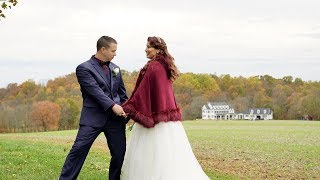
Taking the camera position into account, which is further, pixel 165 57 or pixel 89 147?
pixel 89 147

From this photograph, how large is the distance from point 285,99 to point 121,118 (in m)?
113

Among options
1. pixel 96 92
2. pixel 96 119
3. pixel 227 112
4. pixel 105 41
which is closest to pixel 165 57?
pixel 105 41

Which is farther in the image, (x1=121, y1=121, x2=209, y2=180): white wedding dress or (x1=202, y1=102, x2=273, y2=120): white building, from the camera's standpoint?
(x1=202, y1=102, x2=273, y2=120): white building

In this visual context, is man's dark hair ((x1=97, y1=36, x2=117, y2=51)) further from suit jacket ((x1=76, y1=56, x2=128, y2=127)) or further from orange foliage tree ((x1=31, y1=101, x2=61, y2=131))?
orange foliage tree ((x1=31, y1=101, x2=61, y2=131))

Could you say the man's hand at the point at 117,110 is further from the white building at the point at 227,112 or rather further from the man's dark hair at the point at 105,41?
the white building at the point at 227,112

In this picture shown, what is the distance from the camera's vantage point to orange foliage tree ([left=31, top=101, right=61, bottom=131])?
9394cm

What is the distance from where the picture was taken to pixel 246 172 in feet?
49.2

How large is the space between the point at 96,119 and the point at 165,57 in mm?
1459

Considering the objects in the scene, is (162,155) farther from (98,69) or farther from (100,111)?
(98,69)

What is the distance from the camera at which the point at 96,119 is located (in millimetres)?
7832

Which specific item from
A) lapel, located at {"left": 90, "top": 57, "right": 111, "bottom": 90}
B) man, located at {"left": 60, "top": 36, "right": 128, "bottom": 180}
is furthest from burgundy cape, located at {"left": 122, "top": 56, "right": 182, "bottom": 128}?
lapel, located at {"left": 90, "top": 57, "right": 111, "bottom": 90}

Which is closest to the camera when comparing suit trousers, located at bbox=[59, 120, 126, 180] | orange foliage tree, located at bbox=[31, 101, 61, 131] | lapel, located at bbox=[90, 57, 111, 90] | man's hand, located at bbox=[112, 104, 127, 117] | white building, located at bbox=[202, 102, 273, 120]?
man's hand, located at bbox=[112, 104, 127, 117]

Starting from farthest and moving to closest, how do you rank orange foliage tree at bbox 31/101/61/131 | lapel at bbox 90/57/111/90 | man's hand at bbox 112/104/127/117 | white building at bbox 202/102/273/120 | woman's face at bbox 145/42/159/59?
1. white building at bbox 202/102/273/120
2. orange foliage tree at bbox 31/101/61/131
3. lapel at bbox 90/57/111/90
4. woman's face at bbox 145/42/159/59
5. man's hand at bbox 112/104/127/117

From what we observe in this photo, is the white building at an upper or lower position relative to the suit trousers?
lower
